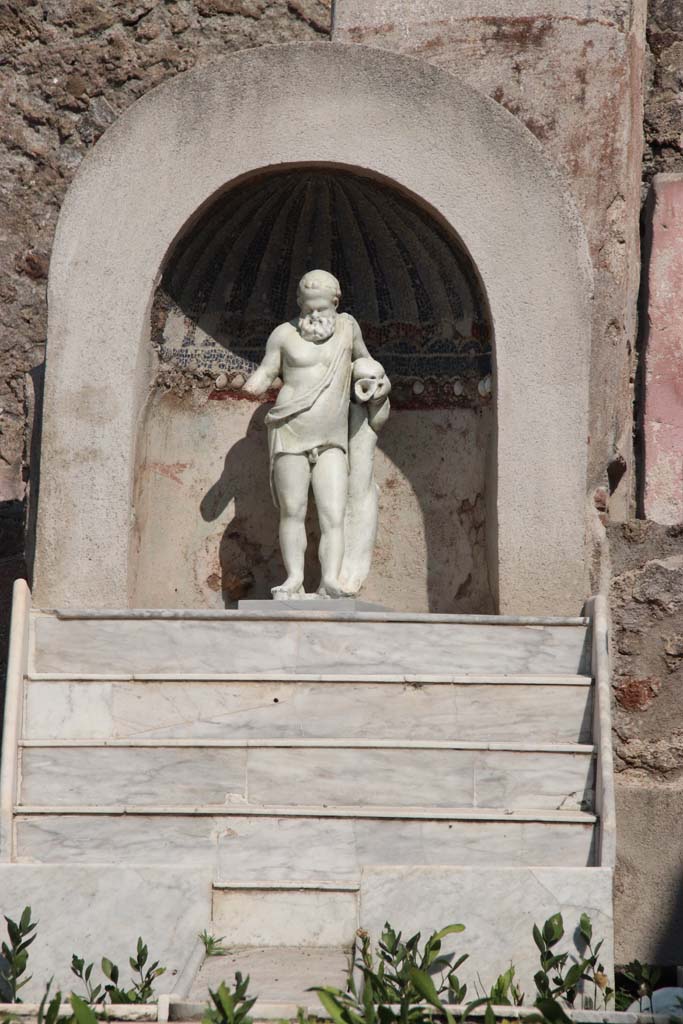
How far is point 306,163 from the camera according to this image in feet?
24.0

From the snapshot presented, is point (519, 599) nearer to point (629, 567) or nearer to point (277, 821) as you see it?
point (629, 567)

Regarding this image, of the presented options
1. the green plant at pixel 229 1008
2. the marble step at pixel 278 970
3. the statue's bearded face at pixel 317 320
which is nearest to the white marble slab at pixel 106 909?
the marble step at pixel 278 970

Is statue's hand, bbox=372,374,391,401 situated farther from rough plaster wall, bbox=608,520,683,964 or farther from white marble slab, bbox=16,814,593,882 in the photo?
white marble slab, bbox=16,814,593,882

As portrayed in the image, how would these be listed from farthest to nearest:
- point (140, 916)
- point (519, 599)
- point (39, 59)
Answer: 1. point (39, 59)
2. point (519, 599)
3. point (140, 916)

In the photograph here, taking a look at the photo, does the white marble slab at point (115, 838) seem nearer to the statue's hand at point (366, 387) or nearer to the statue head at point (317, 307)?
the statue's hand at point (366, 387)

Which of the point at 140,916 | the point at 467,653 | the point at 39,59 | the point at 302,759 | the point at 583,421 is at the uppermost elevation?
the point at 39,59

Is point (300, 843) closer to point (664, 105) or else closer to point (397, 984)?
point (397, 984)

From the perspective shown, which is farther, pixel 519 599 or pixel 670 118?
pixel 670 118

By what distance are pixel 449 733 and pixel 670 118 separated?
3.64 m

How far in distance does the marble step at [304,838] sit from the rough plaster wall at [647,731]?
1.14 m

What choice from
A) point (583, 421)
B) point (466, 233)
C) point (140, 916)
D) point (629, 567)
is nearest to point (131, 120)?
point (466, 233)

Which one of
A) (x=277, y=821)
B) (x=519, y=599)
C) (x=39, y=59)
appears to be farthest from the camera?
(x=39, y=59)

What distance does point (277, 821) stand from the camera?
19.8 feet

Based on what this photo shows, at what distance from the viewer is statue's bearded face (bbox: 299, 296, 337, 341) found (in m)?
7.29
